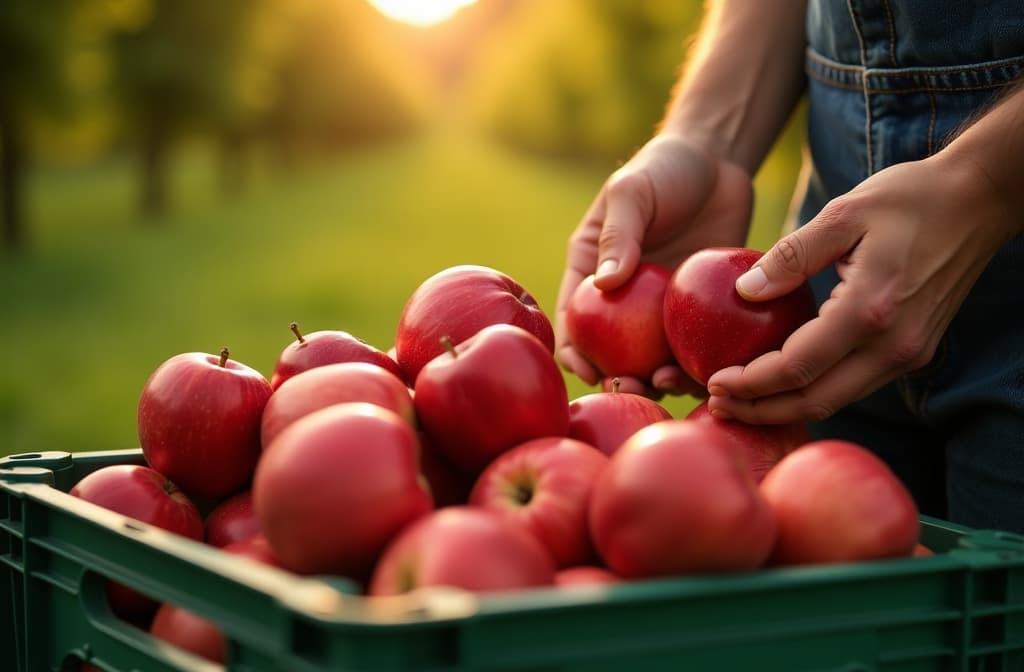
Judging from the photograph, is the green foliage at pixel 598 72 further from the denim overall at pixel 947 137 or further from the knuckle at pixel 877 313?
the knuckle at pixel 877 313

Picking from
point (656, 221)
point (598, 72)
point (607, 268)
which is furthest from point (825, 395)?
point (598, 72)

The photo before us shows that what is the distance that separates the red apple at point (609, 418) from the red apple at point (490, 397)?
96mm

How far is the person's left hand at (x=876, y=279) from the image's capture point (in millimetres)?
Result: 1801

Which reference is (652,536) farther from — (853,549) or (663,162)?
(663,162)

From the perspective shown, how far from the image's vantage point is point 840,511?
4.68ft

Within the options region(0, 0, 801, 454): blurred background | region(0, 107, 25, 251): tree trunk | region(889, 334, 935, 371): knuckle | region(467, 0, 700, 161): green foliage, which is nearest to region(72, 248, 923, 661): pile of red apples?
region(889, 334, 935, 371): knuckle

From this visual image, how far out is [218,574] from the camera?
Answer: 4.01ft

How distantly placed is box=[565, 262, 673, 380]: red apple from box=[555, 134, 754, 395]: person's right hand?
1.0 inches

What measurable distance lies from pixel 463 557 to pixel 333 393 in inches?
19.4

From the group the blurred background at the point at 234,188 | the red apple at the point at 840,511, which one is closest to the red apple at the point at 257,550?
the red apple at the point at 840,511

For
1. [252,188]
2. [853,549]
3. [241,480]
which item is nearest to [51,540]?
[241,480]

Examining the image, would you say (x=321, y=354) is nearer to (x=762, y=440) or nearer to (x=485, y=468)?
(x=485, y=468)

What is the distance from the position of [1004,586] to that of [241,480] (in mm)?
1170

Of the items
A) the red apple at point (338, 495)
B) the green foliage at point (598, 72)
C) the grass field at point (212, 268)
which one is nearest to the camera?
the red apple at point (338, 495)
